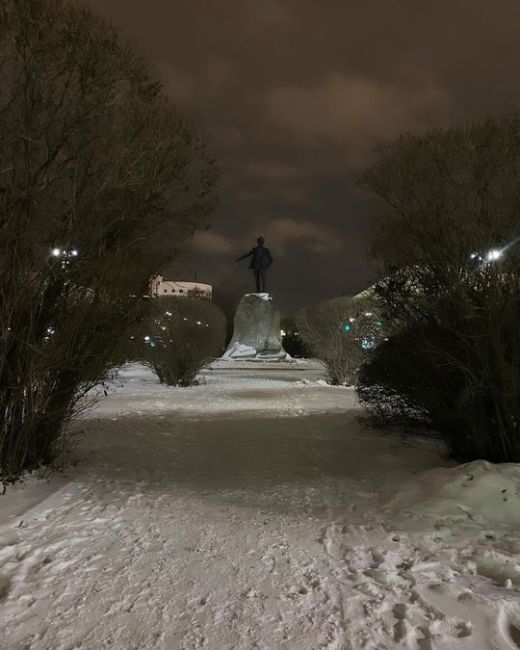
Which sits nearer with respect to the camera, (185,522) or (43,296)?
(185,522)

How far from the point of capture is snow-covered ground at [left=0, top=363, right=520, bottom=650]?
2754 mm

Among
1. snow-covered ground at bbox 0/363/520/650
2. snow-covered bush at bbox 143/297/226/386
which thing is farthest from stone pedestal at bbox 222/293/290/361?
snow-covered ground at bbox 0/363/520/650

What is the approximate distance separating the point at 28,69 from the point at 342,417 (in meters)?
7.83

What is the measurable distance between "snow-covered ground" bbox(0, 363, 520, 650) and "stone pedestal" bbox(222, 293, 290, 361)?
26.3 meters

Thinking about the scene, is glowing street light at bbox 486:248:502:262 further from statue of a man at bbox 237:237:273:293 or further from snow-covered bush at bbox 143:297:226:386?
statue of a man at bbox 237:237:273:293

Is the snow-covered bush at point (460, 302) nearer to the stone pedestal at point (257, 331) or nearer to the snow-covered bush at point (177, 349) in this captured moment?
the snow-covered bush at point (177, 349)

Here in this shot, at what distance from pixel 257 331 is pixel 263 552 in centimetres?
3037

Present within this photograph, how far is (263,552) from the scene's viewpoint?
12.5ft

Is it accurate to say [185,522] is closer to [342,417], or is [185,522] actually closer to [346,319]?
[342,417]

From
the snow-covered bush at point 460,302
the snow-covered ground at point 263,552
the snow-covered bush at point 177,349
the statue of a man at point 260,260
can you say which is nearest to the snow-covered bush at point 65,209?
the snow-covered ground at point 263,552

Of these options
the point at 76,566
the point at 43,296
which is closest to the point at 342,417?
the point at 43,296

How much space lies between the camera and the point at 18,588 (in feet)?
10.5

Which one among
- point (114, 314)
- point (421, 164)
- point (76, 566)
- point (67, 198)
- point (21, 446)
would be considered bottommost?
point (76, 566)

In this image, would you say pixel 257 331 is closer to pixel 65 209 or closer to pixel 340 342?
pixel 340 342
